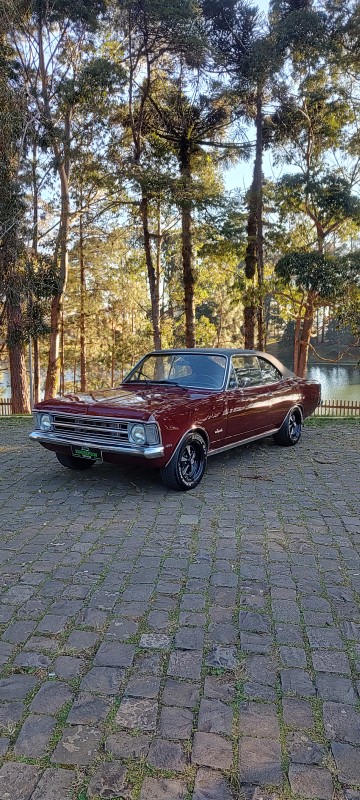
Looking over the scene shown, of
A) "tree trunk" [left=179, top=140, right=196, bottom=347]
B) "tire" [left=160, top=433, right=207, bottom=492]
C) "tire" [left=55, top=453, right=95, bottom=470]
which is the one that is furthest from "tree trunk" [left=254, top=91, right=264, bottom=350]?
"tire" [left=160, top=433, right=207, bottom=492]

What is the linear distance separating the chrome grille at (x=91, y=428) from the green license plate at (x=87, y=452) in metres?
0.09

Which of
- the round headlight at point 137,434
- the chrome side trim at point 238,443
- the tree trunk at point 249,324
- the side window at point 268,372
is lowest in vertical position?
the chrome side trim at point 238,443

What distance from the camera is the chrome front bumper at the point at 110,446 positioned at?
16.3 ft

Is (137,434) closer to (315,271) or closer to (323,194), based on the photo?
(315,271)

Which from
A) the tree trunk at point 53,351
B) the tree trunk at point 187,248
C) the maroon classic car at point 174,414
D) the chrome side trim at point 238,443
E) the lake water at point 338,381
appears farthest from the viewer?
the lake water at point 338,381

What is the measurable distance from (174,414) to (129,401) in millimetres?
625

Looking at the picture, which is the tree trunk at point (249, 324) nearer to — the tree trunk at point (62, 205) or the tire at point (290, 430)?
the tree trunk at point (62, 205)

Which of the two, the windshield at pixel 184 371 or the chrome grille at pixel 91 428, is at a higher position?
the windshield at pixel 184 371

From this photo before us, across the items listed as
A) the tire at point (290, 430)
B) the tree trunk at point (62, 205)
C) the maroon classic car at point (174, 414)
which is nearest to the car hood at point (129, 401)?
the maroon classic car at point (174, 414)

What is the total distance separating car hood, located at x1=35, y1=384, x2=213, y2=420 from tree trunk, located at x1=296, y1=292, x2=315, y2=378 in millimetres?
13333

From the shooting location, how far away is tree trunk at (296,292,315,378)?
18.8 meters

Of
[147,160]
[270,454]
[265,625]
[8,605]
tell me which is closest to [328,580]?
[265,625]

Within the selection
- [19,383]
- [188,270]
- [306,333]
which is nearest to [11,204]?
[19,383]

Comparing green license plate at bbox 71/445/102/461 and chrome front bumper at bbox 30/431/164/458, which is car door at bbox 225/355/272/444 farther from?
green license plate at bbox 71/445/102/461
